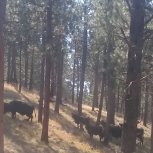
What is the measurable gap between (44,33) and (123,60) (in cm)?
560

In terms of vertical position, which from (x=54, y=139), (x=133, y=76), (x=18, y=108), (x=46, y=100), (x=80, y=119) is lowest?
(x=54, y=139)

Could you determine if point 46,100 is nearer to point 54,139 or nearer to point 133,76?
point 54,139

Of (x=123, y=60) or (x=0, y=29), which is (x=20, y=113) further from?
(x=0, y=29)

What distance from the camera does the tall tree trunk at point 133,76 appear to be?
16.1 meters

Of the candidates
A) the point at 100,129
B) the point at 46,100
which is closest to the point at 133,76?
the point at 46,100

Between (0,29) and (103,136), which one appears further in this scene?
(103,136)

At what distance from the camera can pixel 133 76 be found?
53.3ft

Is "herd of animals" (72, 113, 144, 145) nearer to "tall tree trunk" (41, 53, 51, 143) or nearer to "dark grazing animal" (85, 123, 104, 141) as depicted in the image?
"dark grazing animal" (85, 123, 104, 141)

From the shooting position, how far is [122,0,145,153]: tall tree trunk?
52.9 feet

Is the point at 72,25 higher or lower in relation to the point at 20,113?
higher

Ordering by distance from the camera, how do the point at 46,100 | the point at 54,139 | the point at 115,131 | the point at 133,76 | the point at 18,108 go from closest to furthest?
1. the point at 133,76
2. the point at 46,100
3. the point at 54,139
4. the point at 18,108
5. the point at 115,131

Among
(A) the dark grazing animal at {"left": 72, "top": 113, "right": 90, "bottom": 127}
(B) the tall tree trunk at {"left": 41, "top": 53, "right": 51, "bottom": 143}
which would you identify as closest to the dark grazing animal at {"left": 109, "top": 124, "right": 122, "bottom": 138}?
(A) the dark grazing animal at {"left": 72, "top": 113, "right": 90, "bottom": 127}

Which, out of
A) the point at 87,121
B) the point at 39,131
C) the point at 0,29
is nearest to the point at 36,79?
the point at 87,121

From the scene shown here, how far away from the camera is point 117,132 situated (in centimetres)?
3478
